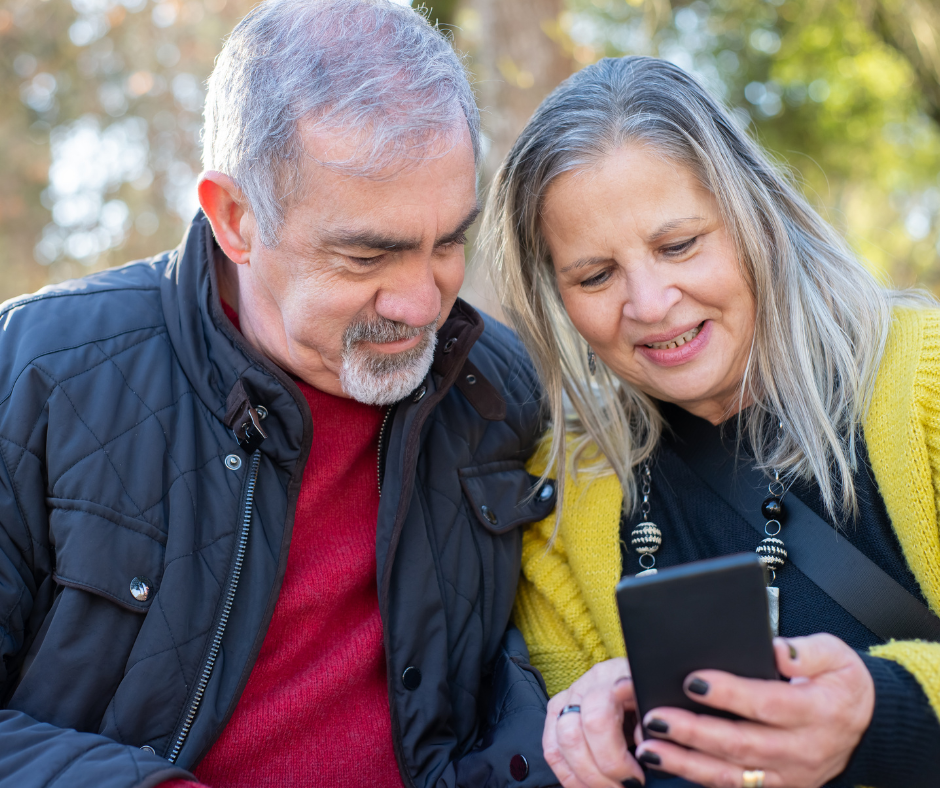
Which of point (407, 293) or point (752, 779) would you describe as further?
point (407, 293)

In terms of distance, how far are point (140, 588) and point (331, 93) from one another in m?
1.21

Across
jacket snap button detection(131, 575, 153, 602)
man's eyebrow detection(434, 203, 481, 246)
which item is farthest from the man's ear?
jacket snap button detection(131, 575, 153, 602)

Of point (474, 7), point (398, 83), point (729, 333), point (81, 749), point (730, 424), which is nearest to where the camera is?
point (81, 749)

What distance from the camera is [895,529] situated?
75.5 inches

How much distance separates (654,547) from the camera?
7.48 ft

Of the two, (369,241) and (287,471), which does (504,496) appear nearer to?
(287,471)

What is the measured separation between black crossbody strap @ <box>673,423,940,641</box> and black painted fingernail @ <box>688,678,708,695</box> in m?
0.78

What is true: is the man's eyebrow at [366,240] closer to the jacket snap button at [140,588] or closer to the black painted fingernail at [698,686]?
the jacket snap button at [140,588]

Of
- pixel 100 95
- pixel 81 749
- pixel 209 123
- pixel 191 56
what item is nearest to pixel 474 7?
pixel 209 123

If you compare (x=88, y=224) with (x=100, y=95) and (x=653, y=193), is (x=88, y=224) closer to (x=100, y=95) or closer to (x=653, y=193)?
(x=100, y=95)

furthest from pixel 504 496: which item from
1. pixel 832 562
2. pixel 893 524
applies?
pixel 893 524

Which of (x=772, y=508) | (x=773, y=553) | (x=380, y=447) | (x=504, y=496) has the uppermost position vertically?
(x=380, y=447)

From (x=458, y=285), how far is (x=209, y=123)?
2.72ft

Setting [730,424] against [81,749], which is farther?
[730,424]
